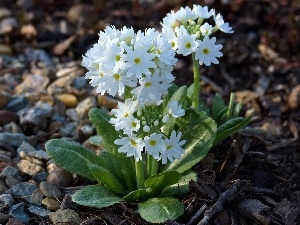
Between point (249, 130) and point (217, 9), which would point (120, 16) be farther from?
point (249, 130)

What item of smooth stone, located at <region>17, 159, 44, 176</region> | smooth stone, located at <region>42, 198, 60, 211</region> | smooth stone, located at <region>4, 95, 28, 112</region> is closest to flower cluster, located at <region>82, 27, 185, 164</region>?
smooth stone, located at <region>42, 198, 60, 211</region>

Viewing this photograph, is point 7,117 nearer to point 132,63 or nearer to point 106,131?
point 106,131

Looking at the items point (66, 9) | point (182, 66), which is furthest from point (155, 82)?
point (66, 9)

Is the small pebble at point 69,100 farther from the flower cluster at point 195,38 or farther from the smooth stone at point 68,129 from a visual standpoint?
the flower cluster at point 195,38

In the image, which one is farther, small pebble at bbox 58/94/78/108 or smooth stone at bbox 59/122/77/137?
small pebble at bbox 58/94/78/108

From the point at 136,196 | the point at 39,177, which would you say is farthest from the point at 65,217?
the point at 39,177

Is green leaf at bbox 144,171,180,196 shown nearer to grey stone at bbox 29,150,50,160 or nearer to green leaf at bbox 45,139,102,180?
green leaf at bbox 45,139,102,180

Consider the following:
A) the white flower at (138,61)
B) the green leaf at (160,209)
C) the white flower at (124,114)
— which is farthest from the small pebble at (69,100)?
the white flower at (138,61)
